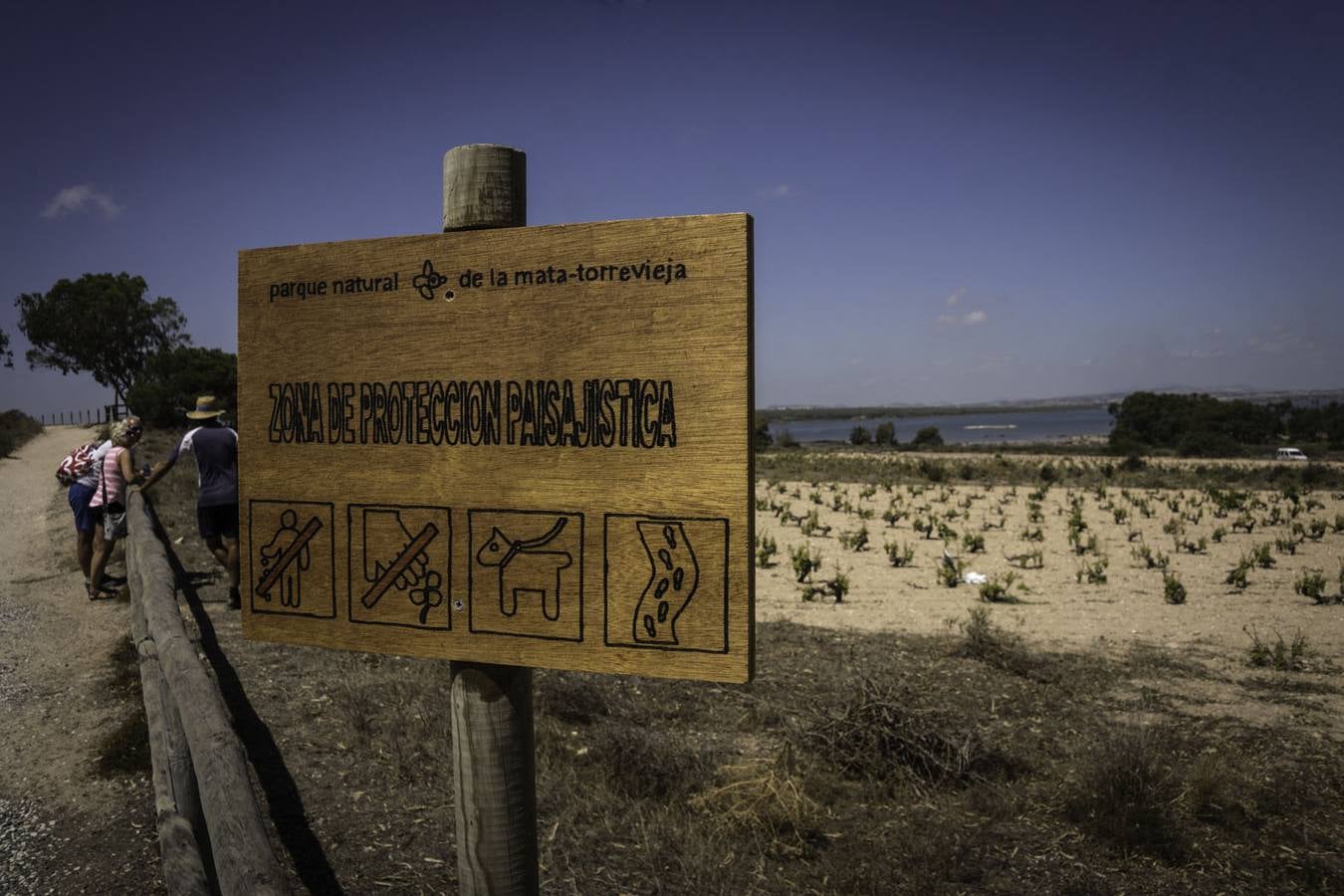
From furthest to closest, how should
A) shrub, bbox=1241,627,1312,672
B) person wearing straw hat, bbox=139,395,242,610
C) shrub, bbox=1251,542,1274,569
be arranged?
1. shrub, bbox=1251,542,1274,569
2. shrub, bbox=1241,627,1312,672
3. person wearing straw hat, bbox=139,395,242,610

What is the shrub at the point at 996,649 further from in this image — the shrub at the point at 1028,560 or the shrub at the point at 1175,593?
the shrub at the point at 1028,560

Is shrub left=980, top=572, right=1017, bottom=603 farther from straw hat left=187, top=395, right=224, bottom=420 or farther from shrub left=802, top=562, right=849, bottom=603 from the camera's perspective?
straw hat left=187, top=395, right=224, bottom=420

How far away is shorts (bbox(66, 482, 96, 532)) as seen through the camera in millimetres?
7004

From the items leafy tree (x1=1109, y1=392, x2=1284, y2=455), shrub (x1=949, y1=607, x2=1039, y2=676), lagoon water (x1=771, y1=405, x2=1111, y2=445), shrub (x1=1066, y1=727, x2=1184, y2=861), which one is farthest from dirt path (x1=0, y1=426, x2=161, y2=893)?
lagoon water (x1=771, y1=405, x2=1111, y2=445)

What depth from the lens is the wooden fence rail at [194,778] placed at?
1.90 meters

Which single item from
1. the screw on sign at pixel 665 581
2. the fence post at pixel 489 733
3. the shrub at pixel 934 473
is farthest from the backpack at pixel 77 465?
the shrub at pixel 934 473

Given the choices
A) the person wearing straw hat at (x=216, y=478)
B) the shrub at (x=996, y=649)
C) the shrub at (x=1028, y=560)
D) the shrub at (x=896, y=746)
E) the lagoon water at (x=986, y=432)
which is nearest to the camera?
the shrub at (x=896, y=746)

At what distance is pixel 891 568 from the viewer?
37.3ft

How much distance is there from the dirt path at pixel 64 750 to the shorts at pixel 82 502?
74 centimetres

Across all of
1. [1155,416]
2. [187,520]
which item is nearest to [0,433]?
[187,520]

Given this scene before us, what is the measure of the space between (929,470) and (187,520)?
22.2 m

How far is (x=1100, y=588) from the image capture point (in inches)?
391

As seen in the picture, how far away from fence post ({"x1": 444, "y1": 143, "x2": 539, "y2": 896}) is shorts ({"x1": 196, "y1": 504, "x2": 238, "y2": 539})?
5342 millimetres

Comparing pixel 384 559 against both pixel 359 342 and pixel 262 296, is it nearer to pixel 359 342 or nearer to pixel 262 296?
pixel 359 342
